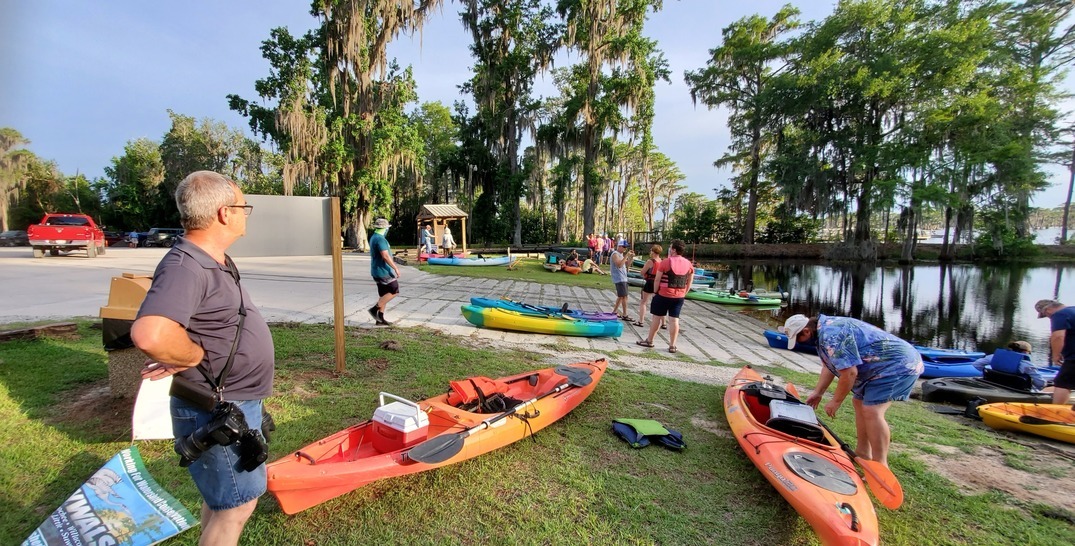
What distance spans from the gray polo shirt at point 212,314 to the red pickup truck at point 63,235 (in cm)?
2184

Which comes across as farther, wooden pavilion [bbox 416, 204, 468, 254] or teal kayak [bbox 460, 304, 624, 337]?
wooden pavilion [bbox 416, 204, 468, 254]

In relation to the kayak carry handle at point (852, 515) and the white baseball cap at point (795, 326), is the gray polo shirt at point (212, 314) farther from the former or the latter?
the white baseball cap at point (795, 326)

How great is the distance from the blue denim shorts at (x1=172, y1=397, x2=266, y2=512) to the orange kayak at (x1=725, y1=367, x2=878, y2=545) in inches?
124

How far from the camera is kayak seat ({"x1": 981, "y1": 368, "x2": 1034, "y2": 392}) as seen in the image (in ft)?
22.1

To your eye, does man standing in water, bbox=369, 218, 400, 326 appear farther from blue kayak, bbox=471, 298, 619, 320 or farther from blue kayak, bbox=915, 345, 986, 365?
blue kayak, bbox=915, 345, 986, 365

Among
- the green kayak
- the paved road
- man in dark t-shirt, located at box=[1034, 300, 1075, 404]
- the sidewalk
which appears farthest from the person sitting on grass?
man in dark t-shirt, located at box=[1034, 300, 1075, 404]

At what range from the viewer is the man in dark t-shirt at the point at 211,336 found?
4.93ft

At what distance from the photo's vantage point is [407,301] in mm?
10477

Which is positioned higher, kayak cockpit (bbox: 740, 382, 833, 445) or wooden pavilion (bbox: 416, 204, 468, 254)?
wooden pavilion (bbox: 416, 204, 468, 254)

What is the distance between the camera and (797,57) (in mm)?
34156

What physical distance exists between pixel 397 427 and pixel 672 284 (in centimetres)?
533

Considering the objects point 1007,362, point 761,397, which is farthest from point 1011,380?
point 761,397

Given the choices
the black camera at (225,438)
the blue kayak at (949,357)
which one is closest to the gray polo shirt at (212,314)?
the black camera at (225,438)

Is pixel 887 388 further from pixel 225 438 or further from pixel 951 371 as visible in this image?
pixel 951 371
